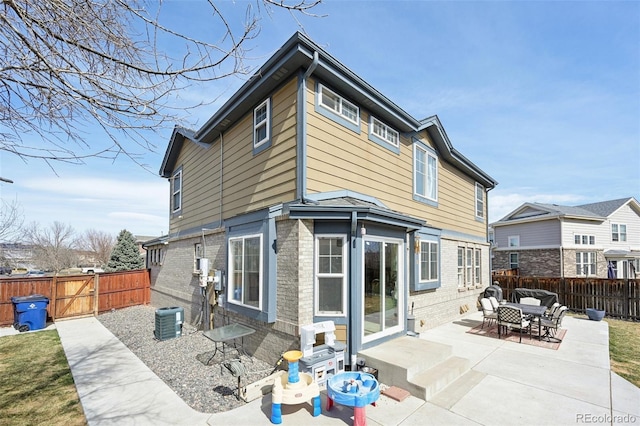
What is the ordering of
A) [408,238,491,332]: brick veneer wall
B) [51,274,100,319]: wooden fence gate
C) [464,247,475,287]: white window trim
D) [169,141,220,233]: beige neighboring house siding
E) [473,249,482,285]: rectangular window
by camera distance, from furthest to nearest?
[473,249,482,285]: rectangular window → [464,247,475,287]: white window trim → [51,274,100,319]: wooden fence gate → [169,141,220,233]: beige neighboring house siding → [408,238,491,332]: brick veneer wall

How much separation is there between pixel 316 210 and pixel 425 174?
6534mm

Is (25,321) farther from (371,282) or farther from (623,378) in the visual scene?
(623,378)

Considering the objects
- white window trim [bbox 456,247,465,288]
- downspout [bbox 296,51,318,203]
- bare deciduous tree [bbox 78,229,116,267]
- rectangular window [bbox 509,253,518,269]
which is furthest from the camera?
bare deciduous tree [bbox 78,229,116,267]

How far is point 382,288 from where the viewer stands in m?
7.16

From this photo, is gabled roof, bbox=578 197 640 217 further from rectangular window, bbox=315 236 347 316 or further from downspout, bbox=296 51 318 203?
downspout, bbox=296 51 318 203

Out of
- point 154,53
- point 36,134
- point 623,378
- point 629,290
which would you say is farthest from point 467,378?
point 629,290

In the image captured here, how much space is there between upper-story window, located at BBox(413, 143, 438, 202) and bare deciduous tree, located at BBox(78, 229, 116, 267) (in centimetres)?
4912

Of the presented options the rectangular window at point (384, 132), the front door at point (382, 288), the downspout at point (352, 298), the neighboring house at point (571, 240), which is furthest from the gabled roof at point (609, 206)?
the downspout at point (352, 298)

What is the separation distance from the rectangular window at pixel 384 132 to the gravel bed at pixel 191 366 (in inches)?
264

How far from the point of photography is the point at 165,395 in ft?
17.9

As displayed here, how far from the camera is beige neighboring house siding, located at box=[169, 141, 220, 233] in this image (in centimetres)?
Answer: 1068

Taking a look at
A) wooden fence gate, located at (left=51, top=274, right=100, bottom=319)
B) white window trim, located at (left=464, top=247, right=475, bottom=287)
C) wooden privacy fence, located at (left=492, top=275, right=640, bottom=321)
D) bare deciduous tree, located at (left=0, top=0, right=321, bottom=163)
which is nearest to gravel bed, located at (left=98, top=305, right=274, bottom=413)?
wooden fence gate, located at (left=51, top=274, right=100, bottom=319)

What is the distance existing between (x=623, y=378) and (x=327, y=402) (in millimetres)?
6091

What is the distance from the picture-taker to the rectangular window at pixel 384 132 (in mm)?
8805
